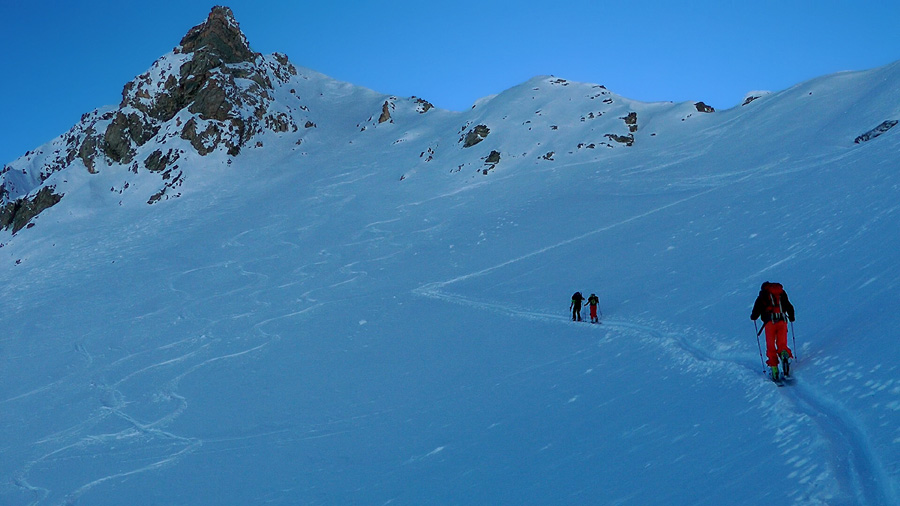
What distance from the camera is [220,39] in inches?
2896

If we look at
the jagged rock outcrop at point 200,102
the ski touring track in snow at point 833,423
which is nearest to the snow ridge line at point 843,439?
the ski touring track in snow at point 833,423

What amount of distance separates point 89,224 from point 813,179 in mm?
53219

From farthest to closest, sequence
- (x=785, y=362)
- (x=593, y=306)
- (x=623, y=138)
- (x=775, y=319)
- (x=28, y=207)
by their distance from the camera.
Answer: (x=28, y=207) < (x=623, y=138) < (x=593, y=306) < (x=775, y=319) < (x=785, y=362)

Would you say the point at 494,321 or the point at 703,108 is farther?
the point at 703,108

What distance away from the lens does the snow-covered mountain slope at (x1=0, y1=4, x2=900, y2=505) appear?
7.37 m

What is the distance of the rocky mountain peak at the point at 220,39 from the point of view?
72.9 metres

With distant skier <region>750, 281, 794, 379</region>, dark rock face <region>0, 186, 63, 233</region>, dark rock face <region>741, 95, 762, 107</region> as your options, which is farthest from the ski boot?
dark rock face <region>0, 186, 63, 233</region>

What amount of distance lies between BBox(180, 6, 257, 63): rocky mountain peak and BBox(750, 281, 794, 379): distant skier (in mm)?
73494

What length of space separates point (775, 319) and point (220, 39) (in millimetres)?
76572

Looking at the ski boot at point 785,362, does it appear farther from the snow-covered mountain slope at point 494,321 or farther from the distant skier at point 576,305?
the distant skier at point 576,305

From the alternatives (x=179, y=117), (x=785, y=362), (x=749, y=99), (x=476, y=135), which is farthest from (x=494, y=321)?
(x=179, y=117)

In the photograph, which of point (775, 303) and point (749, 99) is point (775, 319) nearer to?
point (775, 303)

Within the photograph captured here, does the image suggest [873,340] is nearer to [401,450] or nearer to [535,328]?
[401,450]

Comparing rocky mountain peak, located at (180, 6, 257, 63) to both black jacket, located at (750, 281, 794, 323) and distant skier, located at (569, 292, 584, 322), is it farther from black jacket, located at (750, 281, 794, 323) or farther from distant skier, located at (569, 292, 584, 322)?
black jacket, located at (750, 281, 794, 323)
